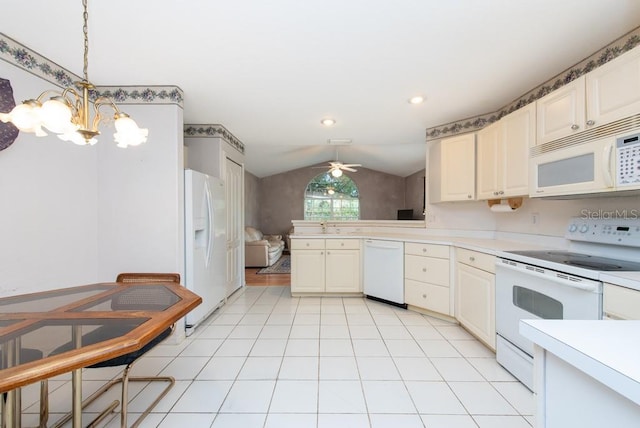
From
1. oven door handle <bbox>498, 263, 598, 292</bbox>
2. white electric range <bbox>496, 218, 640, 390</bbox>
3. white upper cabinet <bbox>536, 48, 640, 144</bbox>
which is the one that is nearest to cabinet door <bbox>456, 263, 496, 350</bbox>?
white electric range <bbox>496, 218, 640, 390</bbox>

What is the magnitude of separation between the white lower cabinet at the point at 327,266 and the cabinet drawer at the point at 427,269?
0.73m

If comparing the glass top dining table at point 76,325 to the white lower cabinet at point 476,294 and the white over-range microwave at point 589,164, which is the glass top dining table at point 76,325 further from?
the white over-range microwave at point 589,164

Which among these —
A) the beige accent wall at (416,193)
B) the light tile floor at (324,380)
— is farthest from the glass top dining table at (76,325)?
the beige accent wall at (416,193)

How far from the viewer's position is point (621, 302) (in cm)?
121

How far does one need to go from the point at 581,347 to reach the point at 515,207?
89.5 inches

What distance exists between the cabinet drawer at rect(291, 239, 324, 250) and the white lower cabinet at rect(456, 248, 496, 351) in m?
1.68

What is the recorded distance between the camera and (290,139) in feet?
13.2

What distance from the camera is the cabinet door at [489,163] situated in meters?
2.42

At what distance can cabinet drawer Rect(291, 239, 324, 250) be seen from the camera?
12.0 ft

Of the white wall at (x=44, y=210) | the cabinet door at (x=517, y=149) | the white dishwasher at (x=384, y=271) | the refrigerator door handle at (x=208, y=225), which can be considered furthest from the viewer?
the white dishwasher at (x=384, y=271)

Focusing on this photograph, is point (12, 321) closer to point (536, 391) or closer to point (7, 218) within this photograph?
point (7, 218)

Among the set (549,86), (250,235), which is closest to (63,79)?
(549,86)

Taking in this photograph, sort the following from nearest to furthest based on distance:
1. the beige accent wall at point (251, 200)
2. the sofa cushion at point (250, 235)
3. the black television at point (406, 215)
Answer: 1. the sofa cushion at point (250, 235)
2. the beige accent wall at point (251, 200)
3. the black television at point (406, 215)

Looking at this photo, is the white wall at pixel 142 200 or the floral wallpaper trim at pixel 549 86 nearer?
the floral wallpaper trim at pixel 549 86
